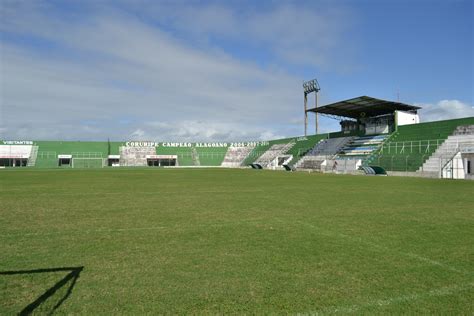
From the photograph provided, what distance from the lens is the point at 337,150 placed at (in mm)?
58312

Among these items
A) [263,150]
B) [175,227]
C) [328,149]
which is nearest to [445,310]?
[175,227]

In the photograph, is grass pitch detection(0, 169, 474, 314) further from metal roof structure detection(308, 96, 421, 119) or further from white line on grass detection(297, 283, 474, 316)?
metal roof structure detection(308, 96, 421, 119)

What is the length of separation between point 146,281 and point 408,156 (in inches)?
1691

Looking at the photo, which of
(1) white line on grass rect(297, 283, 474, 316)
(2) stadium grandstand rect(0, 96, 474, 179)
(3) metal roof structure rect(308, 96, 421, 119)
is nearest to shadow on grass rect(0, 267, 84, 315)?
(1) white line on grass rect(297, 283, 474, 316)

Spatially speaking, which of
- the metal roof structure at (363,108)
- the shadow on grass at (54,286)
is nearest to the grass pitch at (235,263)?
the shadow on grass at (54,286)

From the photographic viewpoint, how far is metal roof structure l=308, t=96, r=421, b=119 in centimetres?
4972

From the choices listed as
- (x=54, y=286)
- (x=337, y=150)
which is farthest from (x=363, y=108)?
(x=54, y=286)

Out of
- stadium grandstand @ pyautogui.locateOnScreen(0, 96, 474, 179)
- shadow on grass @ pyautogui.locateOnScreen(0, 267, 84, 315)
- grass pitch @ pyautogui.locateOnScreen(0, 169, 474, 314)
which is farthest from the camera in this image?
stadium grandstand @ pyautogui.locateOnScreen(0, 96, 474, 179)

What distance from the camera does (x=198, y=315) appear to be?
11.7 ft

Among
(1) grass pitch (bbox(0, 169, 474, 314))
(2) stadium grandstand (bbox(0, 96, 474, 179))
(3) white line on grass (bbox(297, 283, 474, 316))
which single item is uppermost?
(2) stadium grandstand (bbox(0, 96, 474, 179))

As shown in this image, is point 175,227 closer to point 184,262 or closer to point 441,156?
point 184,262

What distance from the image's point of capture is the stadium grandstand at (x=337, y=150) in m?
39.9

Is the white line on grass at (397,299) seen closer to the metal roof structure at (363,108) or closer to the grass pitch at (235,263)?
the grass pitch at (235,263)

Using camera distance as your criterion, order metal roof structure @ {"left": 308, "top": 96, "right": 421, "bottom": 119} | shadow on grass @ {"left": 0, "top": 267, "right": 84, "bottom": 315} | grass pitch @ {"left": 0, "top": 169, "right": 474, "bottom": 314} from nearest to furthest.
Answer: shadow on grass @ {"left": 0, "top": 267, "right": 84, "bottom": 315}, grass pitch @ {"left": 0, "top": 169, "right": 474, "bottom": 314}, metal roof structure @ {"left": 308, "top": 96, "right": 421, "bottom": 119}
